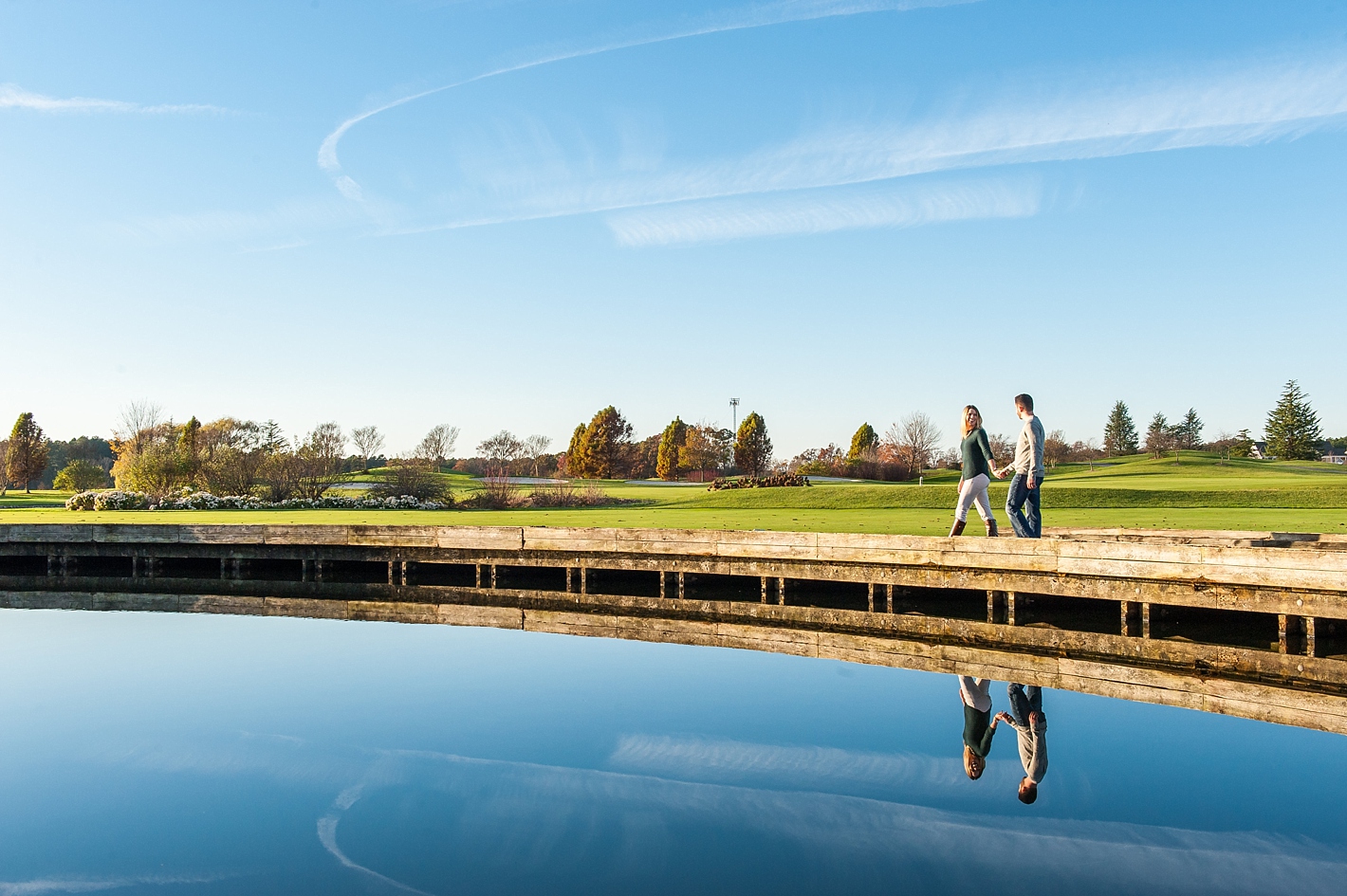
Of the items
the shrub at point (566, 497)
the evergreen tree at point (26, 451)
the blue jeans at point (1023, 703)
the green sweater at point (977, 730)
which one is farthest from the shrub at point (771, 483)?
the evergreen tree at point (26, 451)

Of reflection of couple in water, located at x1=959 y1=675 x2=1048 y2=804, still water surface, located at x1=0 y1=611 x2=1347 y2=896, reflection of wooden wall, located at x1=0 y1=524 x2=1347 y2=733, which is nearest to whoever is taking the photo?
still water surface, located at x1=0 y1=611 x2=1347 y2=896

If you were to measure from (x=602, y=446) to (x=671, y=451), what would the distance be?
6.25m

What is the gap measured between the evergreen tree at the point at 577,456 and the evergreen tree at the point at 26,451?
130 ft

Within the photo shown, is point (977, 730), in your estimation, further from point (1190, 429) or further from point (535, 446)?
point (1190, 429)

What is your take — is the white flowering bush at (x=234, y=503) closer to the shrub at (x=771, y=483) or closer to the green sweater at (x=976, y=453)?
the shrub at (x=771, y=483)

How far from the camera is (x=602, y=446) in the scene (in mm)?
80688

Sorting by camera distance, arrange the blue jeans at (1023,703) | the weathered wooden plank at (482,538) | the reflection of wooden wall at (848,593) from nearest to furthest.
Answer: the blue jeans at (1023,703) → the reflection of wooden wall at (848,593) → the weathered wooden plank at (482,538)

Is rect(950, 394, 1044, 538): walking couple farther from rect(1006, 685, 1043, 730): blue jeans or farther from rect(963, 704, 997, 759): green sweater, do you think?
rect(963, 704, 997, 759): green sweater

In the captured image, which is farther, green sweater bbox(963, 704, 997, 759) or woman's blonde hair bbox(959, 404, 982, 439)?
woman's blonde hair bbox(959, 404, 982, 439)

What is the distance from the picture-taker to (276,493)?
122ft

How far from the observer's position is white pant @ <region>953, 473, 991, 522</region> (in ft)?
39.3

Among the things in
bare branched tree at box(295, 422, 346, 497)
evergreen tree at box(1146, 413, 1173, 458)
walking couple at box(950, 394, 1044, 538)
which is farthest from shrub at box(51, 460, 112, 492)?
evergreen tree at box(1146, 413, 1173, 458)

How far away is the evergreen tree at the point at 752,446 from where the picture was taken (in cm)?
7688

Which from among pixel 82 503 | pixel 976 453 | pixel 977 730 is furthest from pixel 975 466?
pixel 82 503
